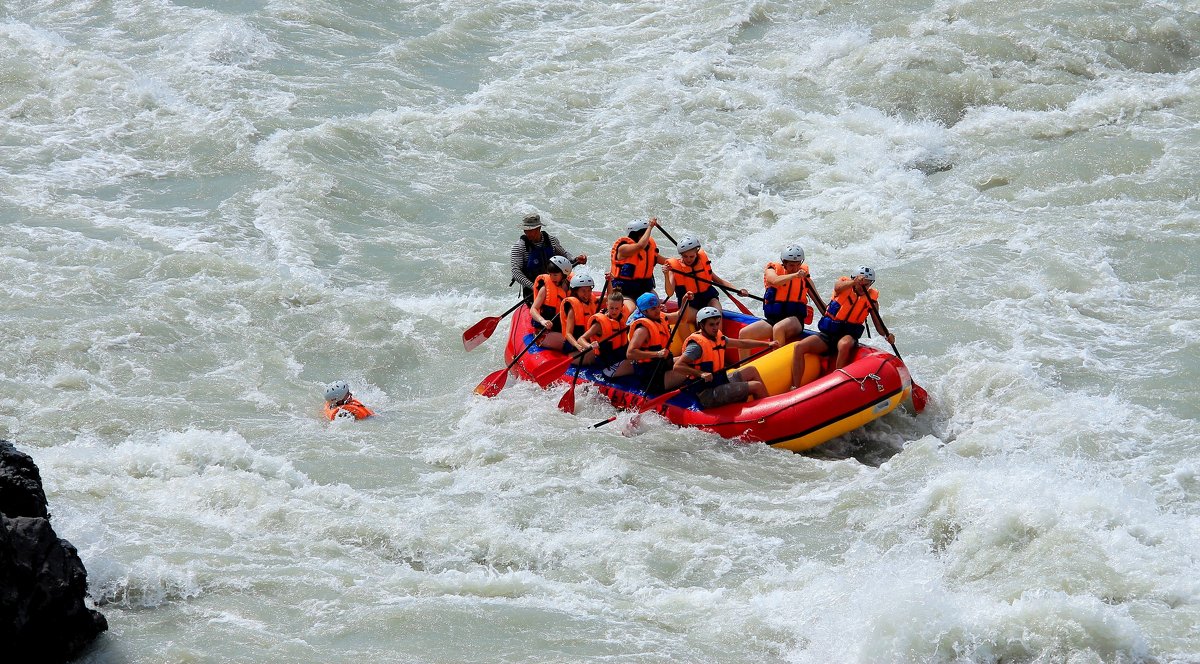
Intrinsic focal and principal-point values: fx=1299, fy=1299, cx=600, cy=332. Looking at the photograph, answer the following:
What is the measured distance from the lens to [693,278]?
10.4m

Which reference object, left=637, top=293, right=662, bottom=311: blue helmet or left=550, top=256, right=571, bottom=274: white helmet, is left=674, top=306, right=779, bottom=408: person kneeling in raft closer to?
left=637, top=293, right=662, bottom=311: blue helmet

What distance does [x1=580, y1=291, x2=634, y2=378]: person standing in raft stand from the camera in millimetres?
10211

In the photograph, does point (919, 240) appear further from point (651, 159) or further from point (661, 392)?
point (661, 392)

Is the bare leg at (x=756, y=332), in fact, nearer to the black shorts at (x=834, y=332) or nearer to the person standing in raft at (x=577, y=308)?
the black shorts at (x=834, y=332)

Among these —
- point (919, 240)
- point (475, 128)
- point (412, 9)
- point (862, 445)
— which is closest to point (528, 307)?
point (862, 445)

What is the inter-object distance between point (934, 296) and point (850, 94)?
5.06 meters

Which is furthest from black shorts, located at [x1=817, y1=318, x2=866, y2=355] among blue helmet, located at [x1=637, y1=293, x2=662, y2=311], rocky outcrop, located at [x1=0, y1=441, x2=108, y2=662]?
rocky outcrop, located at [x1=0, y1=441, x2=108, y2=662]

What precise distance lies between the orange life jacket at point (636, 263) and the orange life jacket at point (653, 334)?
0.96 m

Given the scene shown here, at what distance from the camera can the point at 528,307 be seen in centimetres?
1139

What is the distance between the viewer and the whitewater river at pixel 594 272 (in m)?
7.20

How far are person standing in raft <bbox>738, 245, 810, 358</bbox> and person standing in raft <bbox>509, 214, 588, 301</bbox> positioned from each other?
1.98 m

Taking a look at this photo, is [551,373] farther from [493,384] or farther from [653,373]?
[653,373]

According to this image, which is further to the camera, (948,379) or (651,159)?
(651,159)

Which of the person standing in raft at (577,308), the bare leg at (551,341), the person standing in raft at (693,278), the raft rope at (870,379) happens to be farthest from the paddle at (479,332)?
the raft rope at (870,379)
